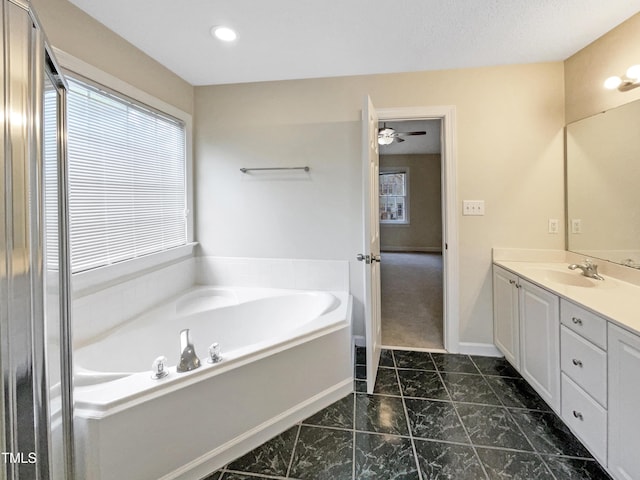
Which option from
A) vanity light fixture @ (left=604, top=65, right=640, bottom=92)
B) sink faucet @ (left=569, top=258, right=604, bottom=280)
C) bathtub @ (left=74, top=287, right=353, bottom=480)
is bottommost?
bathtub @ (left=74, top=287, right=353, bottom=480)

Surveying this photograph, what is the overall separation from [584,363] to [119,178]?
2798mm

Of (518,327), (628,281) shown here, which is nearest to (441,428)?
(518,327)

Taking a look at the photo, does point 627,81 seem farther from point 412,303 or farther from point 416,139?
point 416,139

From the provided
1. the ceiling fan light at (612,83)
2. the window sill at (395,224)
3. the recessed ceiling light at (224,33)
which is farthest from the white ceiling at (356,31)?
the window sill at (395,224)

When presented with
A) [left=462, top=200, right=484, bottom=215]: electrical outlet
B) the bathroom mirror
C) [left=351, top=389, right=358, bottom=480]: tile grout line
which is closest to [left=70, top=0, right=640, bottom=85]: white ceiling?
the bathroom mirror

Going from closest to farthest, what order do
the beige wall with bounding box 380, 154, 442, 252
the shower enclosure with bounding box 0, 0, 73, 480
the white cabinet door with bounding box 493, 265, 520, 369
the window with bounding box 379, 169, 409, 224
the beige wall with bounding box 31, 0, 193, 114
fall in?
1. the shower enclosure with bounding box 0, 0, 73, 480
2. the beige wall with bounding box 31, 0, 193, 114
3. the white cabinet door with bounding box 493, 265, 520, 369
4. the beige wall with bounding box 380, 154, 442, 252
5. the window with bounding box 379, 169, 409, 224

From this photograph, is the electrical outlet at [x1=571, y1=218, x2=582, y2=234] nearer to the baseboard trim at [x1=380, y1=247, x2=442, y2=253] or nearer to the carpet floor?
the carpet floor

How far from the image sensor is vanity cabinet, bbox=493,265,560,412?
1.62 m

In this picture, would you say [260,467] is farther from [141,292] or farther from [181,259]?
[181,259]

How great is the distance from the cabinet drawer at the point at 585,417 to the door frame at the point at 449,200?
0.93m

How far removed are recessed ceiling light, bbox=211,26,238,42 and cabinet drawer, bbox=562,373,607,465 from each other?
2755mm

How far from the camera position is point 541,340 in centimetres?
173

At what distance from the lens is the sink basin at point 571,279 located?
1.86 m

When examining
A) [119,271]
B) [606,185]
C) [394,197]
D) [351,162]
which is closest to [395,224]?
[394,197]
